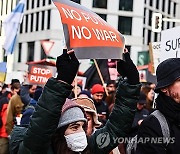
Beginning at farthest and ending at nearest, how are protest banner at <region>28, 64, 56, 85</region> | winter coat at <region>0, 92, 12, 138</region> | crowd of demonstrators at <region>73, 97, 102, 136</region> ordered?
protest banner at <region>28, 64, 56, 85</region> → winter coat at <region>0, 92, 12, 138</region> → crowd of demonstrators at <region>73, 97, 102, 136</region>

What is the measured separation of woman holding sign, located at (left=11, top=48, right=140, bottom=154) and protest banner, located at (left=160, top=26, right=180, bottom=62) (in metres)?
2.74

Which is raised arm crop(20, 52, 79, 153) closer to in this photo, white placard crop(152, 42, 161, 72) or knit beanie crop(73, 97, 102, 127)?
knit beanie crop(73, 97, 102, 127)

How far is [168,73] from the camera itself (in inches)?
117

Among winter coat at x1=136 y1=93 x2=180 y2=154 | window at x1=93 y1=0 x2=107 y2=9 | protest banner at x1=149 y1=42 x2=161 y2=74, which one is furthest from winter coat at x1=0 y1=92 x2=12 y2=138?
window at x1=93 y1=0 x2=107 y2=9

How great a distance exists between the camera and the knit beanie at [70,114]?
3196 mm

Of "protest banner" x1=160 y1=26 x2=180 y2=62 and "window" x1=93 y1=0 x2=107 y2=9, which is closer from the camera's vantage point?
"protest banner" x1=160 y1=26 x2=180 y2=62

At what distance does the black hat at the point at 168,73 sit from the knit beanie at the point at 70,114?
1.85ft

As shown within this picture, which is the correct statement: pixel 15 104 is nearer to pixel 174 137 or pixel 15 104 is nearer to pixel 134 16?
pixel 174 137

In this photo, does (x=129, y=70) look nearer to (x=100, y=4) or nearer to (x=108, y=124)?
(x=108, y=124)

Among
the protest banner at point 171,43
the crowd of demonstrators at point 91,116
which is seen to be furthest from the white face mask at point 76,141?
the protest banner at point 171,43

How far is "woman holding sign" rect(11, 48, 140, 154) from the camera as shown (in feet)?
9.54

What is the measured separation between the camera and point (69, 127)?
3.21 metres

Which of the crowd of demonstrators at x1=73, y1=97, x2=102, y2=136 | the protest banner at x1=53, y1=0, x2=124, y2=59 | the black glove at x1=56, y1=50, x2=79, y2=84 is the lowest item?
the crowd of demonstrators at x1=73, y1=97, x2=102, y2=136

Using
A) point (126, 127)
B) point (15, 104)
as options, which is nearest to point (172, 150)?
point (126, 127)
